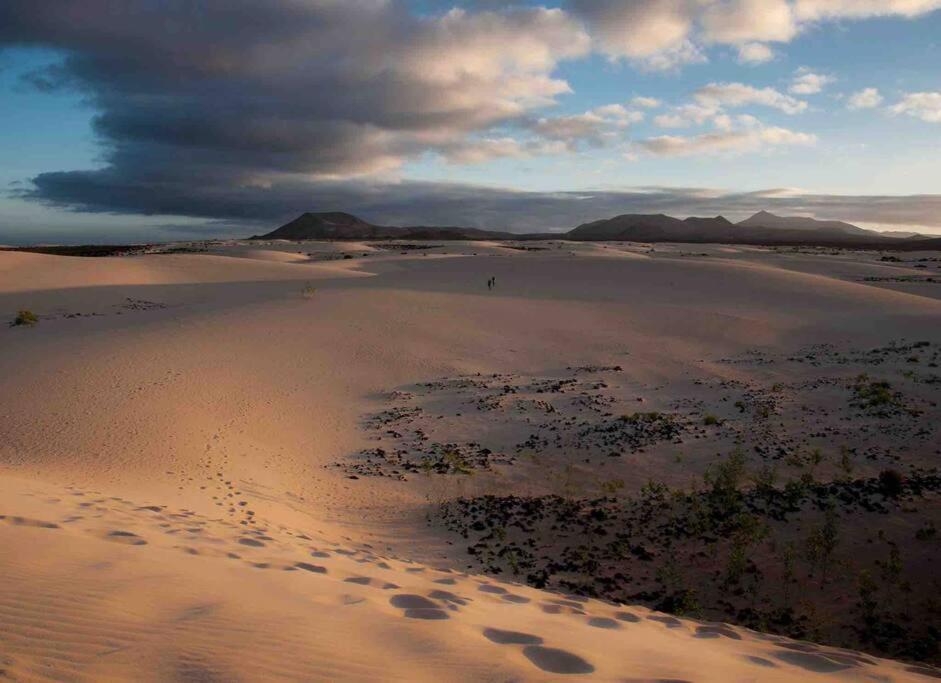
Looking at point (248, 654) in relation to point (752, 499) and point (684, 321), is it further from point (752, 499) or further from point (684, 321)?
point (684, 321)

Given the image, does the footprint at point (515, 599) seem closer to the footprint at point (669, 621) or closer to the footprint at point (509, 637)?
the footprint at point (509, 637)

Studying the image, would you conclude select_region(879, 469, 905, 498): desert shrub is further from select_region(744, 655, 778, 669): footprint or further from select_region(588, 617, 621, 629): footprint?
select_region(588, 617, 621, 629): footprint

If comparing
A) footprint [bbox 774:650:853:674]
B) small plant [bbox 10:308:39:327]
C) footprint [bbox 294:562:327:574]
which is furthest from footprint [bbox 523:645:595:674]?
small plant [bbox 10:308:39:327]

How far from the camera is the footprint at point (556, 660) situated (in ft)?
14.2

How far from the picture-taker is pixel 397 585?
6.07 metres

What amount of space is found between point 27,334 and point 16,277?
54.0ft

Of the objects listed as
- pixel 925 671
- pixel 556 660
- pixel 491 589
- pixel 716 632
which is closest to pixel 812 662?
pixel 716 632

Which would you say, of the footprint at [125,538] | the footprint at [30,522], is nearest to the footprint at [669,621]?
the footprint at [125,538]

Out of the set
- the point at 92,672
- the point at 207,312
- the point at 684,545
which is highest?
the point at 207,312

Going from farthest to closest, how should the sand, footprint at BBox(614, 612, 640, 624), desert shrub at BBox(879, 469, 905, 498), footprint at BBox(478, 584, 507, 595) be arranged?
desert shrub at BBox(879, 469, 905, 498) → footprint at BBox(478, 584, 507, 595) → footprint at BBox(614, 612, 640, 624) → the sand

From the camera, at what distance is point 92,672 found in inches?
143

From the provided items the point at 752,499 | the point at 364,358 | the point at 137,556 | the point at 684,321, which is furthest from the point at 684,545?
the point at 684,321

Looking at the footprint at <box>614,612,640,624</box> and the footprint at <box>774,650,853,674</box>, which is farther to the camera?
the footprint at <box>614,612,640,624</box>

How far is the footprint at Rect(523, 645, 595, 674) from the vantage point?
14.2 feet
